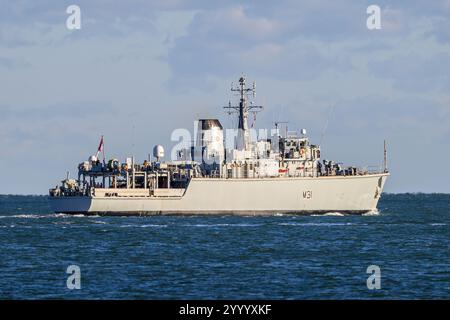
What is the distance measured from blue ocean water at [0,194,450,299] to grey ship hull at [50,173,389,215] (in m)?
5.85

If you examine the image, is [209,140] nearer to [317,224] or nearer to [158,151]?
[158,151]

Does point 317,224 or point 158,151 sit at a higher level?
point 158,151

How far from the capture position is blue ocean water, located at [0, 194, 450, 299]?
4459 centimetres

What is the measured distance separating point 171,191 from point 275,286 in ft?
173

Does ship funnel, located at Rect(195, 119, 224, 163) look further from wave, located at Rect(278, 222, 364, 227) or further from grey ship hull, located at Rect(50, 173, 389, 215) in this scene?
wave, located at Rect(278, 222, 364, 227)

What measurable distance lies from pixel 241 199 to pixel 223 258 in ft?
135

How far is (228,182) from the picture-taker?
9812 cm

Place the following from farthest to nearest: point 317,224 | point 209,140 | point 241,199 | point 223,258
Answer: point 209,140 < point 241,199 < point 317,224 < point 223,258

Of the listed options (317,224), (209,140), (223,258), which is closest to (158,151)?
(209,140)

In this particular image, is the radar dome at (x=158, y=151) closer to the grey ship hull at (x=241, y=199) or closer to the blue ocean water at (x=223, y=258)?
the grey ship hull at (x=241, y=199)

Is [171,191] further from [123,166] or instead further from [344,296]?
[344,296]

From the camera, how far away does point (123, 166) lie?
10162cm
